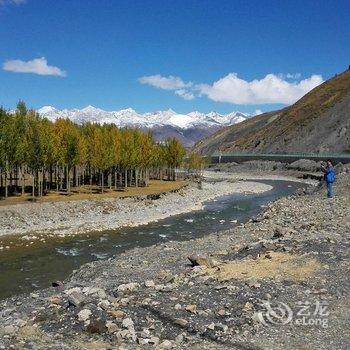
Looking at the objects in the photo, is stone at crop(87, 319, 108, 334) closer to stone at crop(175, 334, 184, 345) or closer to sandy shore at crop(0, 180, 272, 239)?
stone at crop(175, 334, 184, 345)

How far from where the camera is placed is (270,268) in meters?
21.5

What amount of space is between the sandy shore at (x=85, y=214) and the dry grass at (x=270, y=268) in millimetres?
27694

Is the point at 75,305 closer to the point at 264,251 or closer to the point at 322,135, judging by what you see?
the point at 264,251

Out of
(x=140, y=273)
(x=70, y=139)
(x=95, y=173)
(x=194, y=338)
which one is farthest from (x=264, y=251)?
(x=95, y=173)

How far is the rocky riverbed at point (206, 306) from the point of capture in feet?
48.5

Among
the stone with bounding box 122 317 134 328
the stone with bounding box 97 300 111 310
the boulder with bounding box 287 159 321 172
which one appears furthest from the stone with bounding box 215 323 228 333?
the boulder with bounding box 287 159 321 172

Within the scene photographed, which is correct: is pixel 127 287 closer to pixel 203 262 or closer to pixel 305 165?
pixel 203 262

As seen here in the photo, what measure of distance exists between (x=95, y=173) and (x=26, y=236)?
180 feet

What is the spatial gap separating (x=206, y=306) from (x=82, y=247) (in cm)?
2414

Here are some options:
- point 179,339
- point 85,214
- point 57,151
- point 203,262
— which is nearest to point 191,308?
point 179,339

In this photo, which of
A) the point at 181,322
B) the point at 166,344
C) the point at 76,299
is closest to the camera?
the point at 166,344

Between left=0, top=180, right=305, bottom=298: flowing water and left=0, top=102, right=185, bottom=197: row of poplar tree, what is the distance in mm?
23288

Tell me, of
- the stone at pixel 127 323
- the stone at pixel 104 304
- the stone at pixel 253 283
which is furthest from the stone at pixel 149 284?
the stone at pixel 253 283

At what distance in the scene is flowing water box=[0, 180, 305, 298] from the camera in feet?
96.8
